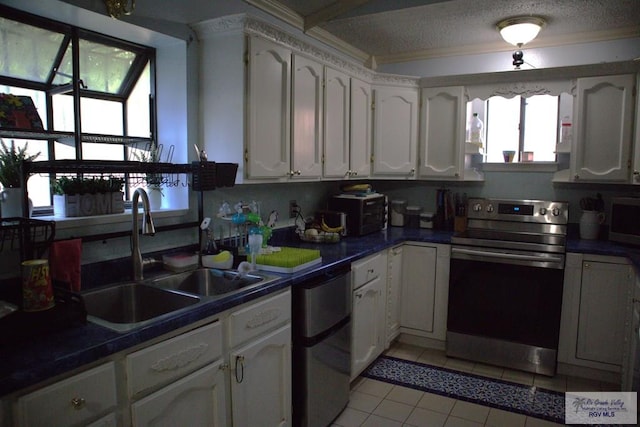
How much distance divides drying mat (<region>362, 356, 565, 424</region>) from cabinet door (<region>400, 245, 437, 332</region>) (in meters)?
0.35

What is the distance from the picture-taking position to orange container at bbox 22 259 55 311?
1.40 metres

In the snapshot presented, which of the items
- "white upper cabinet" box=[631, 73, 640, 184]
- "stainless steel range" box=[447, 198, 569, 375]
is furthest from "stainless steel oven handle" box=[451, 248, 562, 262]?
"white upper cabinet" box=[631, 73, 640, 184]

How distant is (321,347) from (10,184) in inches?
60.2

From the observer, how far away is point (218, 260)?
7.31 ft

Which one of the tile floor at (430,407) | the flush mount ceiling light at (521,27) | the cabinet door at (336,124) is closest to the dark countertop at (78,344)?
the tile floor at (430,407)

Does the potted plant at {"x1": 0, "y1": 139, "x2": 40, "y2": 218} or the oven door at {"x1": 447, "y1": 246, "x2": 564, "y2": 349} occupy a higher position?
the potted plant at {"x1": 0, "y1": 139, "x2": 40, "y2": 218}

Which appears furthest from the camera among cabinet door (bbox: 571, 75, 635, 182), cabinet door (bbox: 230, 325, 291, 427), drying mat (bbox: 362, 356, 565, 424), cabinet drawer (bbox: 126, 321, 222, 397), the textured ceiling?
cabinet door (bbox: 571, 75, 635, 182)

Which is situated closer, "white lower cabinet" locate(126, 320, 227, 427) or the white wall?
"white lower cabinet" locate(126, 320, 227, 427)

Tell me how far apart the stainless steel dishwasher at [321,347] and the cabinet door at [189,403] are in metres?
0.52

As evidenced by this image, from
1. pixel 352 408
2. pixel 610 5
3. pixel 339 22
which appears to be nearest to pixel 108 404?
pixel 352 408

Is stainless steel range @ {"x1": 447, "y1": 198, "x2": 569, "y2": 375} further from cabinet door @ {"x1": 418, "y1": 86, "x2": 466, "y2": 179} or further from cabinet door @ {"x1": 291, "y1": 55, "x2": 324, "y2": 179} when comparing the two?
cabinet door @ {"x1": 291, "y1": 55, "x2": 324, "y2": 179}

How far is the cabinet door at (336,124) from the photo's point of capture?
299cm

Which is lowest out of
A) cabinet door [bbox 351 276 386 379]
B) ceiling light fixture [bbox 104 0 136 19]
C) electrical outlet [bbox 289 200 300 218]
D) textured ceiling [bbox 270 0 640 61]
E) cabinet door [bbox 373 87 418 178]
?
cabinet door [bbox 351 276 386 379]

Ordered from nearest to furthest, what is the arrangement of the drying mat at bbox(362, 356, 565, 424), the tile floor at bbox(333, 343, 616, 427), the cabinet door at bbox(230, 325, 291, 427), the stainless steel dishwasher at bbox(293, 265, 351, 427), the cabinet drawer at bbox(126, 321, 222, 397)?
the cabinet drawer at bbox(126, 321, 222, 397), the cabinet door at bbox(230, 325, 291, 427), the stainless steel dishwasher at bbox(293, 265, 351, 427), the tile floor at bbox(333, 343, 616, 427), the drying mat at bbox(362, 356, 565, 424)
